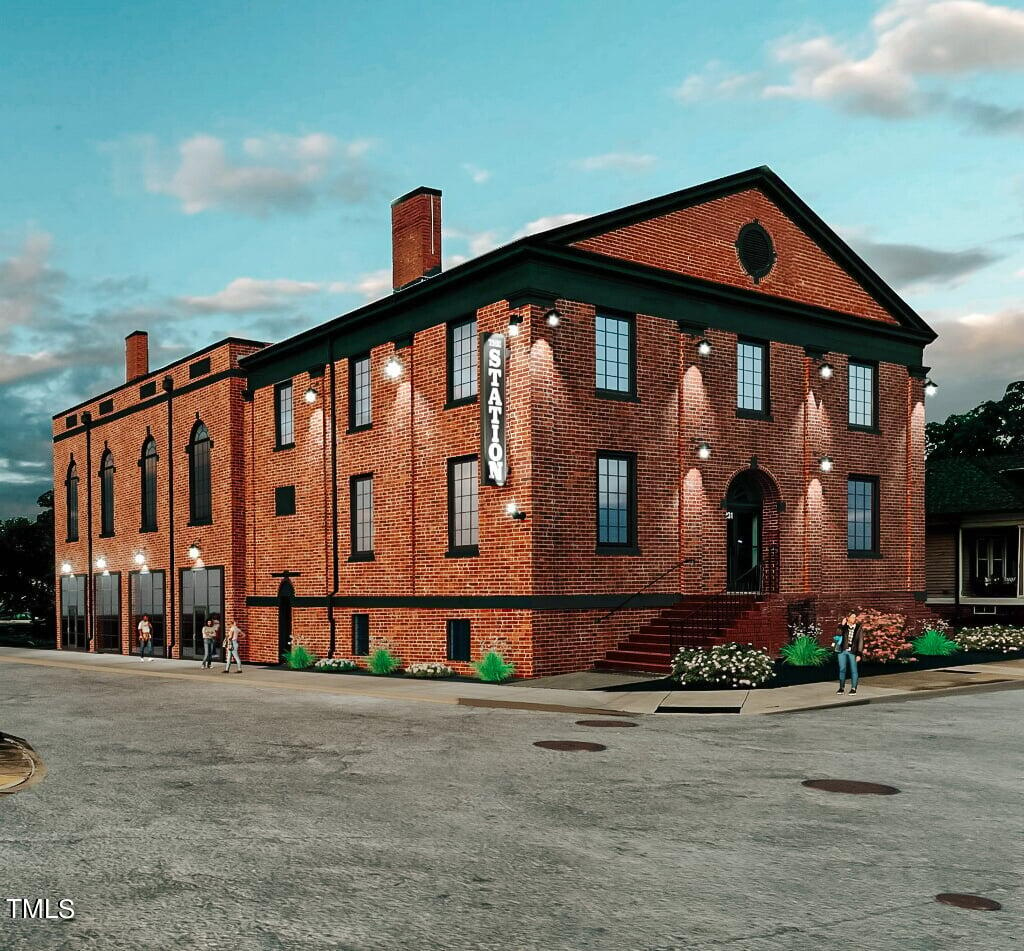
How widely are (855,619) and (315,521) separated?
16.5m

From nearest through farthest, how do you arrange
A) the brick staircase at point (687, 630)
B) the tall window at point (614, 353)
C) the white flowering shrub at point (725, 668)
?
the white flowering shrub at point (725, 668)
the brick staircase at point (687, 630)
the tall window at point (614, 353)

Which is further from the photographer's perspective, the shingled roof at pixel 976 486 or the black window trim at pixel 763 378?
the shingled roof at pixel 976 486

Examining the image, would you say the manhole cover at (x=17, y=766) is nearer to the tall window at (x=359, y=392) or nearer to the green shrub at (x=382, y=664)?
the green shrub at (x=382, y=664)

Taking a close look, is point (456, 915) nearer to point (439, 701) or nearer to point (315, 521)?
point (439, 701)

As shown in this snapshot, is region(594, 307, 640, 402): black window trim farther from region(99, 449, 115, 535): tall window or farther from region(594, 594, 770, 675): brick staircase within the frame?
region(99, 449, 115, 535): tall window

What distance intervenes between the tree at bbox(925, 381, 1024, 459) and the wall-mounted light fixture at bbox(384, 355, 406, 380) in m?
48.9

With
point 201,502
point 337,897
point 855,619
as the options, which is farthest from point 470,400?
point 337,897

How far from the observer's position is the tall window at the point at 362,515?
1152 inches

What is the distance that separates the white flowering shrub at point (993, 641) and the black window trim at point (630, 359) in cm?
1101

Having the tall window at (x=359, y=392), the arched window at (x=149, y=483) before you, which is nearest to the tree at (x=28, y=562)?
the arched window at (x=149, y=483)

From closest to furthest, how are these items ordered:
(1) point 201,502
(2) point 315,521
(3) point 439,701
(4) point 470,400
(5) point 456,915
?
(5) point 456,915 < (3) point 439,701 < (4) point 470,400 < (2) point 315,521 < (1) point 201,502

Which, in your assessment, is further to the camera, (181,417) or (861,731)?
(181,417)

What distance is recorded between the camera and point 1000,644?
2827 centimetres

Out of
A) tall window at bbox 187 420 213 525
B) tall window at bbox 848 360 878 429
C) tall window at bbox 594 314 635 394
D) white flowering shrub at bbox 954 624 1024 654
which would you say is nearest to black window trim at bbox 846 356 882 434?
tall window at bbox 848 360 878 429
